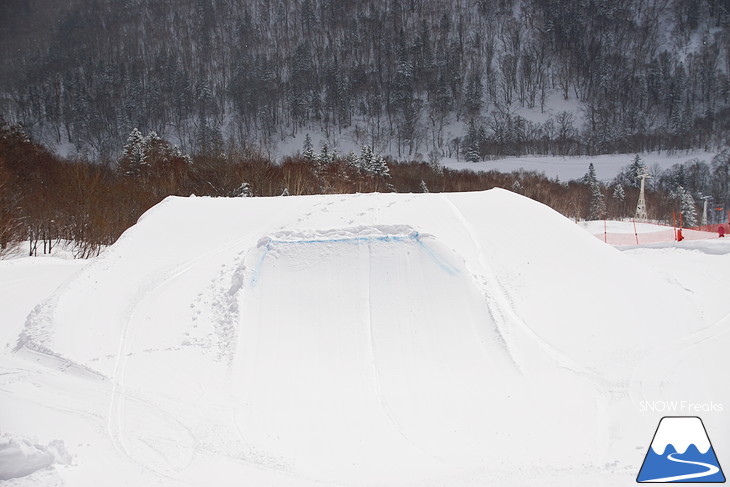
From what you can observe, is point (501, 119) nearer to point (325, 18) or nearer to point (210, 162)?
point (325, 18)

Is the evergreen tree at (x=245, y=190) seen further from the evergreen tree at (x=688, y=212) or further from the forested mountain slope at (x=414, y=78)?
the forested mountain slope at (x=414, y=78)

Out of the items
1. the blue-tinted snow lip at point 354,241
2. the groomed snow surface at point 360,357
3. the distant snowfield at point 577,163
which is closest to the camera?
the groomed snow surface at point 360,357

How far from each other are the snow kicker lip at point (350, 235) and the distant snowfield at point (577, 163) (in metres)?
73.9

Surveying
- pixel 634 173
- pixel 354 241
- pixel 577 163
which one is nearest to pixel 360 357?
pixel 354 241

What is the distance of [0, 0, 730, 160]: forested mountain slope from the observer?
304 feet

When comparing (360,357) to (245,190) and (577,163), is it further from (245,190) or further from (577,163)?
(577,163)

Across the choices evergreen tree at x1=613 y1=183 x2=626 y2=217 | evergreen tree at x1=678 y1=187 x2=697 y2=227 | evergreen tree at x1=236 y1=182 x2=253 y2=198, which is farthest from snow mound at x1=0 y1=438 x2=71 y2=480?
evergreen tree at x1=613 y1=183 x2=626 y2=217

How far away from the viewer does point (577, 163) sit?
269 ft

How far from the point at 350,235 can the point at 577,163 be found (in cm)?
8333

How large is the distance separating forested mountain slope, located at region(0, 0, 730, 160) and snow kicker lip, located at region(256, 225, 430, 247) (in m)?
81.0

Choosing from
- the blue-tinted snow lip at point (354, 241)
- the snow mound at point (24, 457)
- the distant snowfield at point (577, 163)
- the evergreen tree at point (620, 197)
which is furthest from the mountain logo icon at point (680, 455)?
the distant snowfield at point (577, 163)

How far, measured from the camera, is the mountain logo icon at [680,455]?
179 inches

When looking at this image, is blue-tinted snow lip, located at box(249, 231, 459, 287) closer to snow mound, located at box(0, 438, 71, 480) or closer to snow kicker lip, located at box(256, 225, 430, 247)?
snow kicker lip, located at box(256, 225, 430, 247)

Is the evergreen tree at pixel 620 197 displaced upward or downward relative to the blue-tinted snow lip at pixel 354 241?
upward
